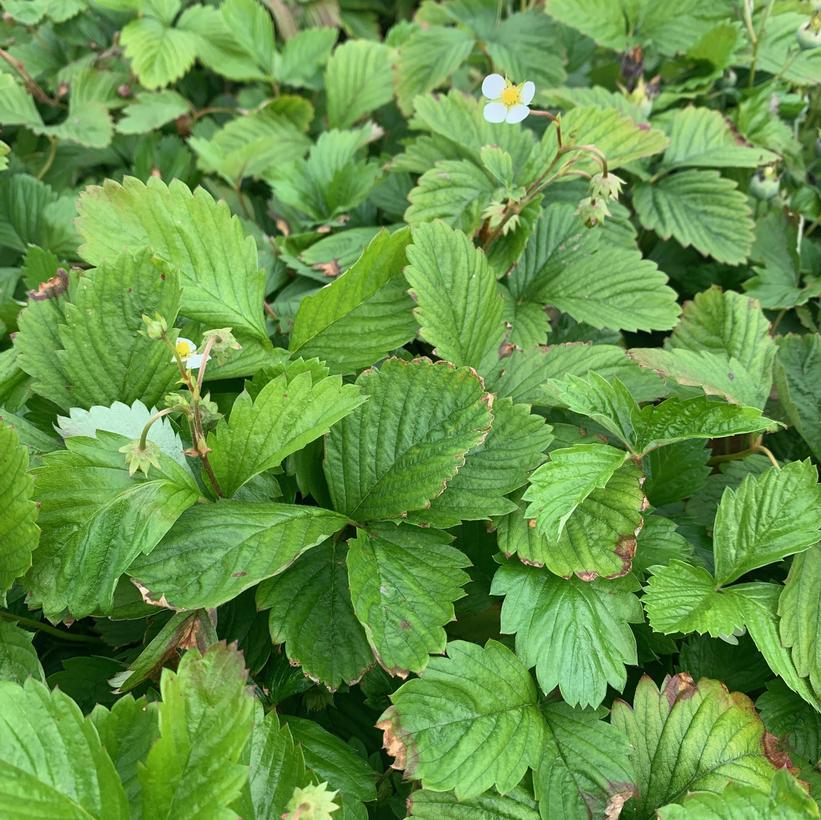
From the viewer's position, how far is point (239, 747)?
85 cm

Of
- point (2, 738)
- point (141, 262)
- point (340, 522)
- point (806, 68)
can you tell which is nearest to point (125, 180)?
point (141, 262)

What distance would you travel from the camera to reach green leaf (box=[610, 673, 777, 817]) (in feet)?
3.34

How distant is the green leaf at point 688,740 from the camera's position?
1.02 m

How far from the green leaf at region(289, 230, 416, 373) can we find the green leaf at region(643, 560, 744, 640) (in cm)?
49

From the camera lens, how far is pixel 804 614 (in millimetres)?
1094

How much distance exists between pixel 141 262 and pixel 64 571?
0.42 metres

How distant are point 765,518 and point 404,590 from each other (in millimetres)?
511

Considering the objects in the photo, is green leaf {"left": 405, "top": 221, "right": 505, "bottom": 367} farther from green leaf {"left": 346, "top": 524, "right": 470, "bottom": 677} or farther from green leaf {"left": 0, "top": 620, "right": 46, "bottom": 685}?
green leaf {"left": 0, "top": 620, "right": 46, "bottom": 685}

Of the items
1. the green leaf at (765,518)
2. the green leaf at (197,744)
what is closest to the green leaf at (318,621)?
the green leaf at (197,744)

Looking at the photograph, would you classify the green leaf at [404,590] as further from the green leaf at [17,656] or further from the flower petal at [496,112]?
the flower petal at [496,112]

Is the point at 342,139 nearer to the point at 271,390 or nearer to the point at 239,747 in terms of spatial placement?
the point at 271,390

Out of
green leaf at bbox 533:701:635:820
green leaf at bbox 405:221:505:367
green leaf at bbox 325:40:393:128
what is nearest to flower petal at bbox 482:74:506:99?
green leaf at bbox 405:221:505:367

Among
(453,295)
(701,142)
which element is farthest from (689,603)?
(701,142)

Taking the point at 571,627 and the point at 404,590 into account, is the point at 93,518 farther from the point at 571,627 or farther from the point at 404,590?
the point at 571,627
